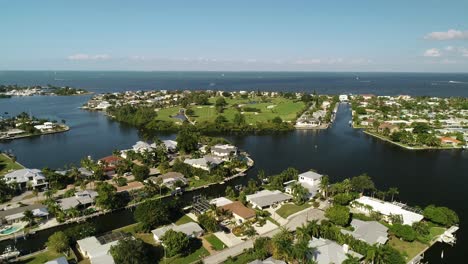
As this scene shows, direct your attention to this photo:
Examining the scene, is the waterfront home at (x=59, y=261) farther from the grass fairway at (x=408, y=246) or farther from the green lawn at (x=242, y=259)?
the grass fairway at (x=408, y=246)

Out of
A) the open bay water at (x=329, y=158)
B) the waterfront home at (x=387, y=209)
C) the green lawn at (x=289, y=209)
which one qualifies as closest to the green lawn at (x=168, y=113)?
the open bay water at (x=329, y=158)

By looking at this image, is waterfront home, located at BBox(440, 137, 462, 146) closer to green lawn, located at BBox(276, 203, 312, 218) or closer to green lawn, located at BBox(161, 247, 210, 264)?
green lawn, located at BBox(276, 203, 312, 218)

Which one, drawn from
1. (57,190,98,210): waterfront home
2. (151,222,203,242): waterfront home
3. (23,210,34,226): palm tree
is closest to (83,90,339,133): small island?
(57,190,98,210): waterfront home

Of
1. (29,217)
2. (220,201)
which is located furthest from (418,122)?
(29,217)

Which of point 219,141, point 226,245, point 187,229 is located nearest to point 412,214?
point 226,245

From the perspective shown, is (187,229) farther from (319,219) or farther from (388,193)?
(388,193)
